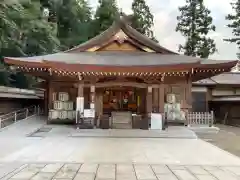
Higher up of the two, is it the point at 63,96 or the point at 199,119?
the point at 63,96

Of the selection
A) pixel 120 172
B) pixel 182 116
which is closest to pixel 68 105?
pixel 182 116

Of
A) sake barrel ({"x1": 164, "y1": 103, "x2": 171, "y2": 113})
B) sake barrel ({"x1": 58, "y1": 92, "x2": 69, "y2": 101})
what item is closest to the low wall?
sake barrel ({"x1": 58, "y1": 92, "x2": 69, "y2": 101})

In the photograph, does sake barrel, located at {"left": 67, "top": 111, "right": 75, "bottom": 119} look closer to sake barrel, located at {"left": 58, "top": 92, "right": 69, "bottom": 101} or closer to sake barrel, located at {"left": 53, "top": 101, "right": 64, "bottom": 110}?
sake barrel, located at {"left": 53, "top": 101, "right": 64, "bottom": 110}

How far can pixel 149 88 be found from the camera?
15.7m

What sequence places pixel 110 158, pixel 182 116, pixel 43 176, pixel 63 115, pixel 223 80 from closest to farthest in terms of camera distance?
pixel 43 176
pixel 110 158
pixel 182 116
pixel 63 115
pixel 223 80

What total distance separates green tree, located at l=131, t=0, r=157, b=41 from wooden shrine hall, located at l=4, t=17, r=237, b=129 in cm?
1900

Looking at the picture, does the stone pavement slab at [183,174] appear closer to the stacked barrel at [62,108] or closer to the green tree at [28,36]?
the stacked barrel at [62,108]

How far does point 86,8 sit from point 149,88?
24.9 m

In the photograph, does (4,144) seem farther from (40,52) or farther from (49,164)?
(40,52)

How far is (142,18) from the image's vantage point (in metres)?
38.1

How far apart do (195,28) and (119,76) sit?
93.2 ft

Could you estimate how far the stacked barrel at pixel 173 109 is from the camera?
640 inches

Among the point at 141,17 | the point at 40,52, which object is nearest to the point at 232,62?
the point at 40,52

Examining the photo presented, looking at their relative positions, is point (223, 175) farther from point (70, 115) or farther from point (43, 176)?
point (70, 115)
